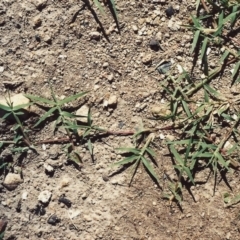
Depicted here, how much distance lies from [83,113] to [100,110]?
0.27 feet

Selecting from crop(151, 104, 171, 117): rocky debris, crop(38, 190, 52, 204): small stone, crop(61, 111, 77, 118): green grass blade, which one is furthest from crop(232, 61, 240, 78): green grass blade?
crop(38, 190, 52, 204): small stone

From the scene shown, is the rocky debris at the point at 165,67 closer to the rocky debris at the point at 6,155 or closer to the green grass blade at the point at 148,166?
the green grass blade at the point at 148,166

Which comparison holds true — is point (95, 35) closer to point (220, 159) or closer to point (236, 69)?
point (236, 69)

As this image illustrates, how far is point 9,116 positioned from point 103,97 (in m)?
0.45

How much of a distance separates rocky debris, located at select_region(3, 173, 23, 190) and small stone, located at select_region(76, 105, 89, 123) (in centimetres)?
40

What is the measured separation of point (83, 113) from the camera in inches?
92.7

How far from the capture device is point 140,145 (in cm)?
235

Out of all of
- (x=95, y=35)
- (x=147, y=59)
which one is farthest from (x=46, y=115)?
(x=147, y=59)

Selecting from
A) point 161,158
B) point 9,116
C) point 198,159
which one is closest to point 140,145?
point 161,158

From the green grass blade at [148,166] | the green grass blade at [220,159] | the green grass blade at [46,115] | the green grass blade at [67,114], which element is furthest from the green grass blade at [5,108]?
the green grass blade at [220,159]

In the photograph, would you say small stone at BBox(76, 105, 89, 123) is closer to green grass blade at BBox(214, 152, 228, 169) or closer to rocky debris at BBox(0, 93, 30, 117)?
rocky debris at BBox(0, 93, 30, 117)

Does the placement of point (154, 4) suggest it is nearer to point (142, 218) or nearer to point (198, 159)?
point (198, 159)

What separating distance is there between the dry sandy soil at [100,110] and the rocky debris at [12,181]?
0.8 inches

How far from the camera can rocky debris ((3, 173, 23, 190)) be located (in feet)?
7.77
